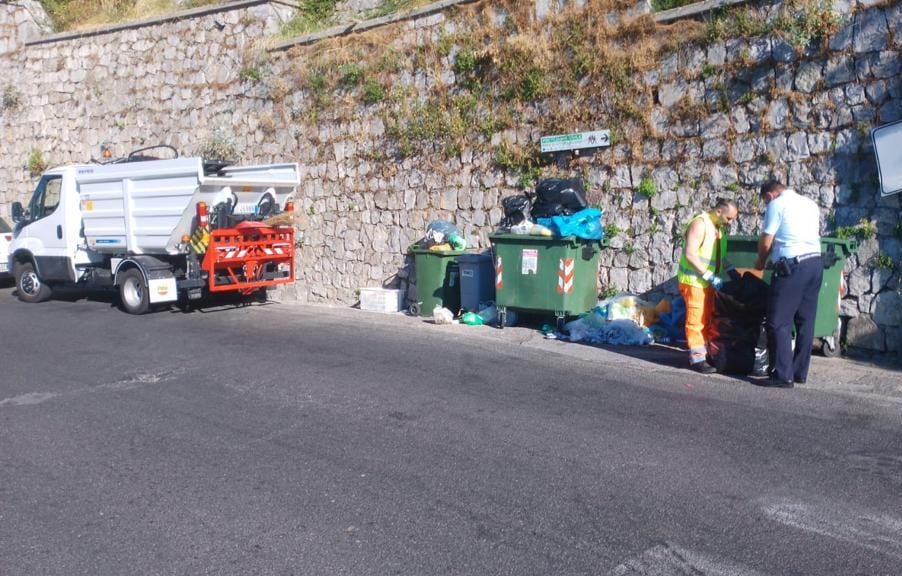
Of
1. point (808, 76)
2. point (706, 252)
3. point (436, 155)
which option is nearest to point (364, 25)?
point (436, 155)

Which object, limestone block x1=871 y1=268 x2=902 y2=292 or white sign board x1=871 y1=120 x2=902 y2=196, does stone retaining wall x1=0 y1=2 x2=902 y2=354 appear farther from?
white sign board x1=871 y1=120 x2=902 y2=196

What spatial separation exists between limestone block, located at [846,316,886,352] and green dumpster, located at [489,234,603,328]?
9.68 ft

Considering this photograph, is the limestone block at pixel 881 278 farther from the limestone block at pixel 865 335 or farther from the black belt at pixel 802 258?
the black belt at pixel 802 258

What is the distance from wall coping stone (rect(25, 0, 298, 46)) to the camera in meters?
15.7

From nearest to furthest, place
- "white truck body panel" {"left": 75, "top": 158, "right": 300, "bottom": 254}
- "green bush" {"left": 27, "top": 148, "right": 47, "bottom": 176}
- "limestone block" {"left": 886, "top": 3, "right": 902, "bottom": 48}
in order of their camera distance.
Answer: "limestone block" {"left": 886, "top": 3, "right": 902, "bottom": 48} → "white truck body panel" {"left": 75, "top": 158, "right": 300, "bottom": 254} → "green bush" {"left": 27, "top": 148, "right": 47, "bottom": 176}

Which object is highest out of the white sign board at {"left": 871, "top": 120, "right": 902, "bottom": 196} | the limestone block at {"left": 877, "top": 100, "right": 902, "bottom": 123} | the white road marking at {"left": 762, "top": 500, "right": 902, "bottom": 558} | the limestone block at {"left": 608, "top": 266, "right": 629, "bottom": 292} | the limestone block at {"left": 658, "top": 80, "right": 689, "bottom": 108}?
the limestone block at {"left": 658, "top": 80, "right": 689, "bottom": 108}

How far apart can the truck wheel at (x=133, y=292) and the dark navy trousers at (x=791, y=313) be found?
28.3 ft

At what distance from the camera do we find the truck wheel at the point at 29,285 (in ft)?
46.1

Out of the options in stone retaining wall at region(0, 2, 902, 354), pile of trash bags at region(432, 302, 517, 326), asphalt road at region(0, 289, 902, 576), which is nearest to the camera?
asphalt road at region(0, 289, 902, 576)

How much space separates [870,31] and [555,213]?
3.92 metres

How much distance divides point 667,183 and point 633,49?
176 cm

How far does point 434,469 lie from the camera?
17.6 feet

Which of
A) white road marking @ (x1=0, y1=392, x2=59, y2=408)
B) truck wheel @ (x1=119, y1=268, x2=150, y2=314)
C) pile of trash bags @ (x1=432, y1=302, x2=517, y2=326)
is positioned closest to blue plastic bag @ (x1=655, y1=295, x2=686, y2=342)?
pile of trash bags @ (x1=432, y1=302, x2=517, y2=326)

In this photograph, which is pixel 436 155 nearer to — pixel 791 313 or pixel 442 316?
pixel 442 316
